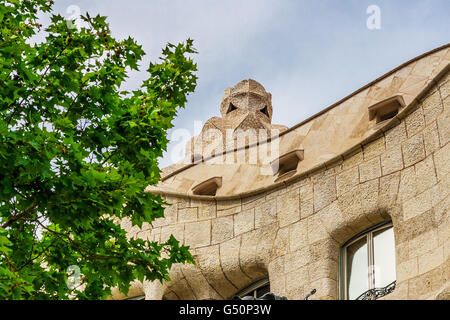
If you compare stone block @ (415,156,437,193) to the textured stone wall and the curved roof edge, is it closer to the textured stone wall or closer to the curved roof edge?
the textured stone wall

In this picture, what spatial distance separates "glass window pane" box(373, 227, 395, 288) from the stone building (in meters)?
0.02

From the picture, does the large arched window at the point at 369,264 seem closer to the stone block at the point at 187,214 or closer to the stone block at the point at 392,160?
the stone block at the point at 392,160

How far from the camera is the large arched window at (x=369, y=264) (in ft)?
36.6

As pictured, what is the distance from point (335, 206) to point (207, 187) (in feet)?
13.3

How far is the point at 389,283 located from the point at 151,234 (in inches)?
212

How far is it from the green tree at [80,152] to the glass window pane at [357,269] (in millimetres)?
3786

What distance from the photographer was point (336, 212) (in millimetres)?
12234

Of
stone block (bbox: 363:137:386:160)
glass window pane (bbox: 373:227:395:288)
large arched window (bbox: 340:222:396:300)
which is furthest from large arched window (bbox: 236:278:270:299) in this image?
Answer: stone block (bbox: 363:137:386:160)

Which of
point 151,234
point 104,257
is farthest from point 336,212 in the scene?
point 104,257

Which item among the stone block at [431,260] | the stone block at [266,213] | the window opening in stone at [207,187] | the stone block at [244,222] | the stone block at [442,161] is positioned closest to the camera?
the stone block at [431,260]

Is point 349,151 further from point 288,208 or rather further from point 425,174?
point 425,174

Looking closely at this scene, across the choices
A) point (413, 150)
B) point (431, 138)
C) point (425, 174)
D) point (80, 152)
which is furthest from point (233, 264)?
point (80, 152)

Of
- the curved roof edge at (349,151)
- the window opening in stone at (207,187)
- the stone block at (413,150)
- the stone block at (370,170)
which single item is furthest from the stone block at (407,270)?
the window opening in stone at (207,187)
